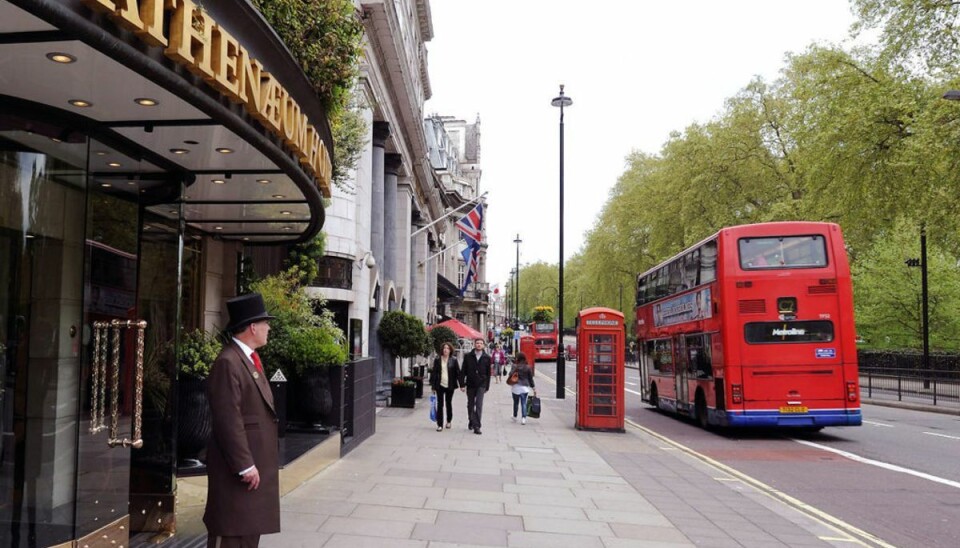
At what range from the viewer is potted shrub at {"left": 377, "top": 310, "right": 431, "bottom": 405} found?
1961 cm

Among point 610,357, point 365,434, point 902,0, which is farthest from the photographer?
point 902,0

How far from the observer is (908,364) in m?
31.6

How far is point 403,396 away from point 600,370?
606 centimetres

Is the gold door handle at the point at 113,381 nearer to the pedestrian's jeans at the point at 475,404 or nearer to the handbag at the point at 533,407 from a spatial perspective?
the pedestrian's jeans at the point at 475,404

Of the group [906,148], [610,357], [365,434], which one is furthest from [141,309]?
[906,148]

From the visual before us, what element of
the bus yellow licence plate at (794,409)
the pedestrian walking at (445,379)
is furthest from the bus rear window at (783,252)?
the pedestrian walking at (445,379)

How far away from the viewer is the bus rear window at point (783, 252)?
13680 millimetres

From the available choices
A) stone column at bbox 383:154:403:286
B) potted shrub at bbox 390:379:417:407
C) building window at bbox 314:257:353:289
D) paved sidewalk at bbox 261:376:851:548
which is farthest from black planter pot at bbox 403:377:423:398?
paved sidewalk at bbox 261:376:851:548

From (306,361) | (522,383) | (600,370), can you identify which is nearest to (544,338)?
(522,383)

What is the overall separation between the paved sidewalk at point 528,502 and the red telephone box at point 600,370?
2543 mm

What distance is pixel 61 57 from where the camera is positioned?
328cm

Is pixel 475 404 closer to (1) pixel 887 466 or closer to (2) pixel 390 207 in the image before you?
(1) pixel 887 466

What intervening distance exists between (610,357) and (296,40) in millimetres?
10252

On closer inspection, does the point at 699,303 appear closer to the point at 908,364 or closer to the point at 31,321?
the point at 31,321
